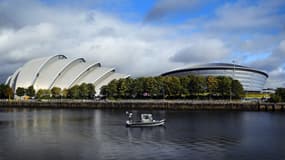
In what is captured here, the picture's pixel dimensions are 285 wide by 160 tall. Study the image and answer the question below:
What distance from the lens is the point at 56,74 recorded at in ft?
248

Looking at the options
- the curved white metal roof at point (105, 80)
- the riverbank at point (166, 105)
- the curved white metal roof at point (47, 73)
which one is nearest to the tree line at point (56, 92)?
the curved white metal roof at point (47, 73)

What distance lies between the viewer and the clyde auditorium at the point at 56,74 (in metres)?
75.7

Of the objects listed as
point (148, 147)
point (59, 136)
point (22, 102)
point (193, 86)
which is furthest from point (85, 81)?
point (148, 147)

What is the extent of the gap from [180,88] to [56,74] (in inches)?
1159

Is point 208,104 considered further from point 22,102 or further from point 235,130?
point 22,102

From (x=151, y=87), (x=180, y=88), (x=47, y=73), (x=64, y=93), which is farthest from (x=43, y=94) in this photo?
(x=180, y=88)

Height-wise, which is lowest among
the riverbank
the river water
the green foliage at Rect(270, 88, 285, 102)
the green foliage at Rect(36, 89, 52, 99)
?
the river water

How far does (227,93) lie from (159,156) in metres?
45.9

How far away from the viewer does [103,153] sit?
53.8 ft

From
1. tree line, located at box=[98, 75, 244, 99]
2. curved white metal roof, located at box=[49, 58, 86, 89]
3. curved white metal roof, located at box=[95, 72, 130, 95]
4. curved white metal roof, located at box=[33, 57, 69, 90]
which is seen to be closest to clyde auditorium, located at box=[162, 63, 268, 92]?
curved white metal roof, located at box=[95, 72, 130, 95]

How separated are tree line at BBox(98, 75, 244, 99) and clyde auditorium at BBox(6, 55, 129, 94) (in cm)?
1343

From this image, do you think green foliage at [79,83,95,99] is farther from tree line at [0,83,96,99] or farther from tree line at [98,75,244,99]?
tree line at [98,75,244,99]

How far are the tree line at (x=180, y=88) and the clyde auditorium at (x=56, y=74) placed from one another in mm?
13429

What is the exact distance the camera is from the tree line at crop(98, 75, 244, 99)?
59259 millimetres
